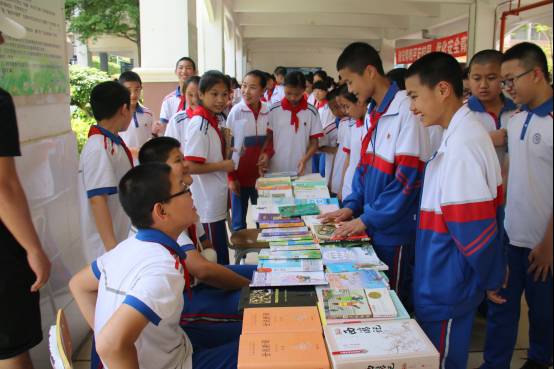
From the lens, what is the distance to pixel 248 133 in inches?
150

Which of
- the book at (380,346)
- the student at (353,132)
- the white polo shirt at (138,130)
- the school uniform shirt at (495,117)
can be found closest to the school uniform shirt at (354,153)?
the student at (353,132)

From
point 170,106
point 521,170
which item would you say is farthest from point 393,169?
point 170,106

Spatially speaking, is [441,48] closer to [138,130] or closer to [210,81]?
[138,130]

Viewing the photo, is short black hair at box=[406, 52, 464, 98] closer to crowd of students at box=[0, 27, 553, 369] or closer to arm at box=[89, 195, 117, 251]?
crowd of students at box=[0, 27, 553, 369]

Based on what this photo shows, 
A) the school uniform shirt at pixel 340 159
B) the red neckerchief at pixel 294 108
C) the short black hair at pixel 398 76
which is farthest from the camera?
the red neckerchief at pixel 294 108

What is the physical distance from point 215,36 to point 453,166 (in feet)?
26.4

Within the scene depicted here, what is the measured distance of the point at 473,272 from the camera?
1.52 metres

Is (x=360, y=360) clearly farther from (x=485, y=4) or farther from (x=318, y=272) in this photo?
(x=485, y=4)

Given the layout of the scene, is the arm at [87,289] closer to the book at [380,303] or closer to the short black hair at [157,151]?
the short black hair at [157,151]

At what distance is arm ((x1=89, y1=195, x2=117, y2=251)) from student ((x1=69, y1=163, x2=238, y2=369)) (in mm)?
682

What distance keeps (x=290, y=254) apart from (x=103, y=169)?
0.95 metres

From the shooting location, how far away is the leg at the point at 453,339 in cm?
156

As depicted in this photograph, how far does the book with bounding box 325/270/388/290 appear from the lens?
1.58 m

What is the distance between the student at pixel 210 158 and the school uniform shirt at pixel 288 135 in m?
0.89
